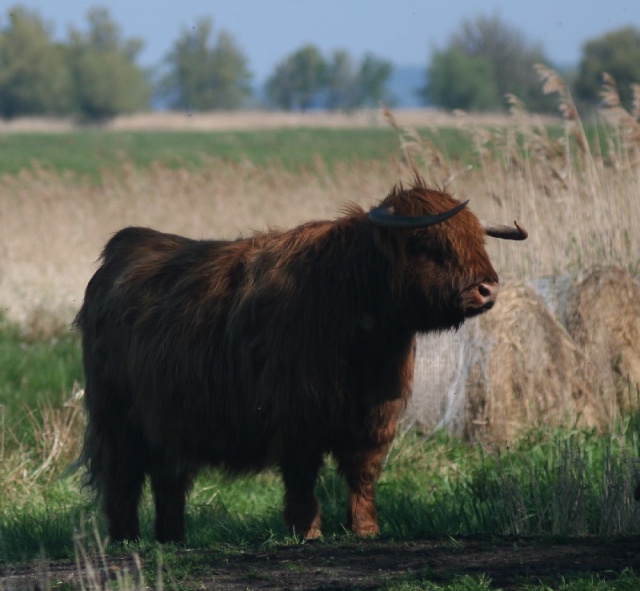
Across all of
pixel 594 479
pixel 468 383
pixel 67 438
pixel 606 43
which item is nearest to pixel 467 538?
pixel 594 479

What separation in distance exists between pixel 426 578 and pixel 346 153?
5396 centimetres

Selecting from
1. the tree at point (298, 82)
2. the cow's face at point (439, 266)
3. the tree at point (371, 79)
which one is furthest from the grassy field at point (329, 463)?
the tree at point (371, 79)

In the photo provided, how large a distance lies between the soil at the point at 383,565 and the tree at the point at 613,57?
277 feet

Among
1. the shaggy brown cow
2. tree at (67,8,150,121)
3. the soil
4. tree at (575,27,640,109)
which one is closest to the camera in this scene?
the soil

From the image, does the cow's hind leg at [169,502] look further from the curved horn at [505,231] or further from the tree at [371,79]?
the tree at [371,79]

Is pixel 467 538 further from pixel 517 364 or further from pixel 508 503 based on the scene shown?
pixel 517 364

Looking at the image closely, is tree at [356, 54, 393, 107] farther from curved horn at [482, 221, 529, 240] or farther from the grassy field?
curved horn at [482, 221, 529, 240]

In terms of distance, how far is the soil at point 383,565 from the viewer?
4242 millimetres

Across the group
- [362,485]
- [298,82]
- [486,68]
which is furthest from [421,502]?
[298,82]

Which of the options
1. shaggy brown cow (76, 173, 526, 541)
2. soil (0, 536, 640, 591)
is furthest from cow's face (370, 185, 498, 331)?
soil (0, 536, 640, 591)

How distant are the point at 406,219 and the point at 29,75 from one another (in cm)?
14447

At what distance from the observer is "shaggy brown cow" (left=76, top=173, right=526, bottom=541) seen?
5.39 m

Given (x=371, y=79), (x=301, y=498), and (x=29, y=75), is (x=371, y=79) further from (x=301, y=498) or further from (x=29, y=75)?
(x=301, y=498)

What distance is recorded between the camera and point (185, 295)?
19.8 feet
